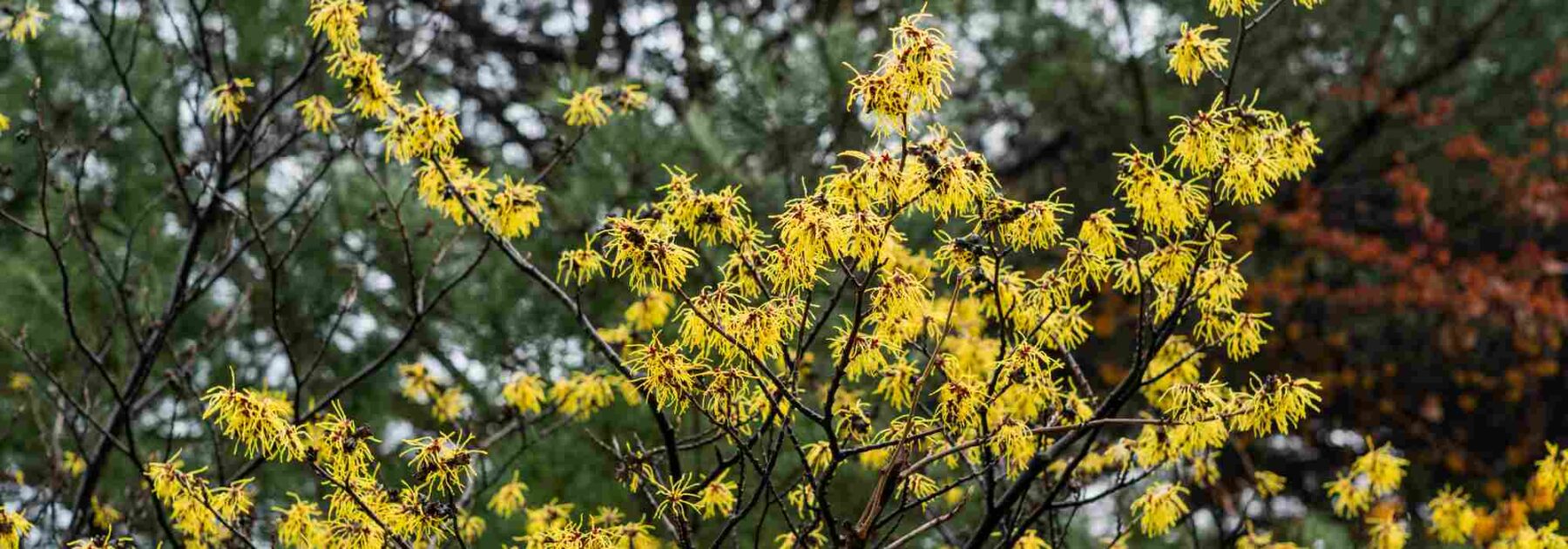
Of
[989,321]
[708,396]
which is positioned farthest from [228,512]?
[989,321]

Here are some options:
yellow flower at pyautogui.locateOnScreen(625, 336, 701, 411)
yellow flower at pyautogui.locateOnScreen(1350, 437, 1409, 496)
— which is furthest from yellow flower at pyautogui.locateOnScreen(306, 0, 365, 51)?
yellow flower at pyautogui.locateOnScreen(1350, 437, 1409, 496)

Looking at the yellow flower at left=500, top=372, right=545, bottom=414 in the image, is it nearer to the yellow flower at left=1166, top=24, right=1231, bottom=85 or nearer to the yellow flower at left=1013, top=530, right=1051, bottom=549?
the yellow flower at left=1013, top=530, right=1051, bottom=549

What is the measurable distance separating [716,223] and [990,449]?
0.77 meters

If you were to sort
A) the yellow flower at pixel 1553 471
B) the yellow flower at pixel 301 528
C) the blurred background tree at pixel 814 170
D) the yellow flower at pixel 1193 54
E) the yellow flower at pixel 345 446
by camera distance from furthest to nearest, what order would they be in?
the blurred background tree at pixel 814 170 → the yellow flower at pixel 1553 471 → the yellow flower at pixel 301 528 → the yellow flower at pixel 1193 54 → the yellow flower at pixel 345 446

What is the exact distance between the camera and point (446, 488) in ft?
8.30

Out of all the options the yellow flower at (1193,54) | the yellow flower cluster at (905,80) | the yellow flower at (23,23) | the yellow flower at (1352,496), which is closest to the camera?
the yellow flower cluster at (905,80)

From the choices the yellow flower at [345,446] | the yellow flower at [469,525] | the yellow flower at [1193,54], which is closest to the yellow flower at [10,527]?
the yellow flower at [345,446]

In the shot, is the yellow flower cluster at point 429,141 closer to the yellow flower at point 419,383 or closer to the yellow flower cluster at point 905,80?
the yellow flower cluster at point 905,80

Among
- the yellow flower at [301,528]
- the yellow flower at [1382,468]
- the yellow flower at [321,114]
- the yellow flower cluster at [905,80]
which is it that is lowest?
the yellow flower at [301,528]

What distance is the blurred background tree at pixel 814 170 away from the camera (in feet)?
19.8

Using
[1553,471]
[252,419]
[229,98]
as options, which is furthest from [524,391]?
[1553,471]

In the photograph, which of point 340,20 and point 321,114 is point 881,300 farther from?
point 321,114

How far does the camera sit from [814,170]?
240 inches

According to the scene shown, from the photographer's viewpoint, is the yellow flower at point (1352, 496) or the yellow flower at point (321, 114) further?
the yellow flower at point (1352, 496)
